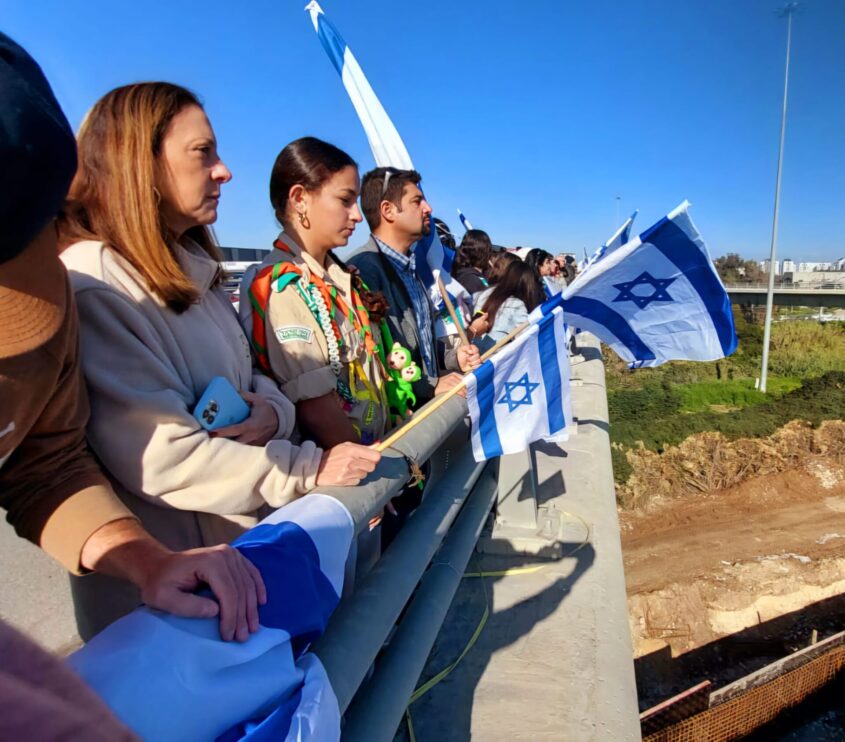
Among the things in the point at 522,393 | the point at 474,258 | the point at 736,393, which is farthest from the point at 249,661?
the point at 736,393

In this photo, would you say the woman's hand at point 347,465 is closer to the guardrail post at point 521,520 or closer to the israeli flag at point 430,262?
the guardrail post at point 521,520

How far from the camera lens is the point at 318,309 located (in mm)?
2041

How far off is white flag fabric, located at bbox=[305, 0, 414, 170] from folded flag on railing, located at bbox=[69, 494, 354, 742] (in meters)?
4.61

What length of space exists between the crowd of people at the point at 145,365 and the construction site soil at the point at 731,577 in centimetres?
1179

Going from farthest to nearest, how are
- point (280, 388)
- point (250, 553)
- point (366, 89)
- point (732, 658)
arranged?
point (732, 658) < point (366, 89) < point (280, 388) < point (250, 553)

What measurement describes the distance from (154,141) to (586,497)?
309cm

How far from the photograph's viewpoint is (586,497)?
3.59 m

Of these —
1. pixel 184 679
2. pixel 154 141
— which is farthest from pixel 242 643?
pixel 154 141

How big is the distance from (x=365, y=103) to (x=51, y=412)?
16.4ft

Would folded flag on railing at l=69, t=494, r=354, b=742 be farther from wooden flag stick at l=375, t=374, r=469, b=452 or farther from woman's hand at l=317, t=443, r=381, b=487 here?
wooden flag stick at l=375, t=374, r=469, b=452

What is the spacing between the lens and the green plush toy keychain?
2.68m

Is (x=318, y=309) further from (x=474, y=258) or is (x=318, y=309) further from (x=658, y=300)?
(x=474, y=258)

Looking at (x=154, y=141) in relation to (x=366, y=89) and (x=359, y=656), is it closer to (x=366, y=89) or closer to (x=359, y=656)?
(x=359, y=656)

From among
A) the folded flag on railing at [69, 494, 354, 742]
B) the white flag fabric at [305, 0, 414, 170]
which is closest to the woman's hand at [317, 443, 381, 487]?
the folded flag on railing at [69, 494, 354, 742]
